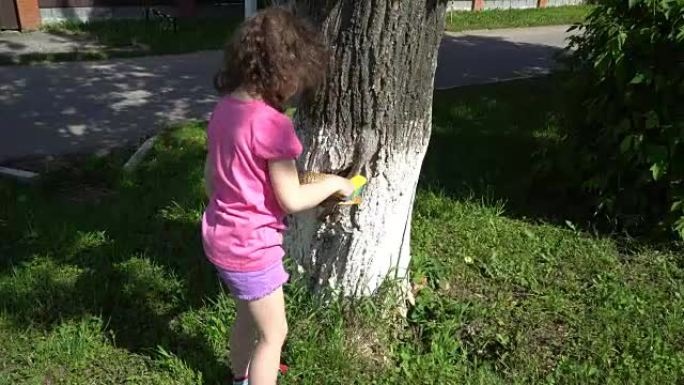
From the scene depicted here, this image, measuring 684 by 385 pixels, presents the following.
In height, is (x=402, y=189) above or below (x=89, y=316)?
above

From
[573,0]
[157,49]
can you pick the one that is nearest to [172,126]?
[157,49]

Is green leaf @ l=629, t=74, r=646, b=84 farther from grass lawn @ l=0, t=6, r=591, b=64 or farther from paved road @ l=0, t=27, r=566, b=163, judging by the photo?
grass lawn @ l=0, t=6, r=591, b=64

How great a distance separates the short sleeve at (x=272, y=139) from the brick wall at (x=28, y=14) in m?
12.0

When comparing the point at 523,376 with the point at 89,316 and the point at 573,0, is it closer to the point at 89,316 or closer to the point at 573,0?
the point at 89,316

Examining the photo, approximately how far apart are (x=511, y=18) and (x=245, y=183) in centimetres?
1748

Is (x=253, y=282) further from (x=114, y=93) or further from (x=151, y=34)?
(x=151, y=34)

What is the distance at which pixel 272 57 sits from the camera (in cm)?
218

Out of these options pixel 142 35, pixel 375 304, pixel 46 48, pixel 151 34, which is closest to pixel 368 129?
pixel 375 304

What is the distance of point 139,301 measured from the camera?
10.8ft

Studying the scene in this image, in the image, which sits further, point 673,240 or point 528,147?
point 528,147

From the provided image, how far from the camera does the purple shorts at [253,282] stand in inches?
91.0

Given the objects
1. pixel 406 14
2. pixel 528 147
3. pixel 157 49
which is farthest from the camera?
pixel 157 49

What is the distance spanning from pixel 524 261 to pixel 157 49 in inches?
347

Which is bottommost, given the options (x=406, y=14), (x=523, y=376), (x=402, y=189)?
(x=523, y=376)
